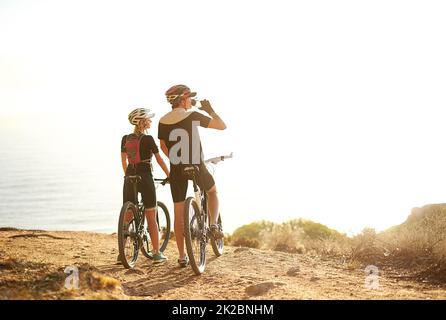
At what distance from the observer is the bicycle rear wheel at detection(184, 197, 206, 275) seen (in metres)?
7.94

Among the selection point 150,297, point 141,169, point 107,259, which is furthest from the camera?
point 107,259

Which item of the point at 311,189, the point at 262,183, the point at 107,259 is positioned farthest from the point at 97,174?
the point at 107,259

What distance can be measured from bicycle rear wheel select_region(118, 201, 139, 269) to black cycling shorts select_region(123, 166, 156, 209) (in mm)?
241

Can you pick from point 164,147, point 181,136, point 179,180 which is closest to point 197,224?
point 179,180

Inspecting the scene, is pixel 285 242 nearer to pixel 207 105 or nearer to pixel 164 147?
pixel 164 147

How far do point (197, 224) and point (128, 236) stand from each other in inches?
48.2

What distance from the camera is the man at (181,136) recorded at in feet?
26.3

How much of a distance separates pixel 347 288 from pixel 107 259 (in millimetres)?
4776

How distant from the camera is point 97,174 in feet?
575

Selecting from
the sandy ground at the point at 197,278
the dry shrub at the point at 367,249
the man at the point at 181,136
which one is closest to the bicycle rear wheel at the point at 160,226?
the sandy ground at the point at 197,278

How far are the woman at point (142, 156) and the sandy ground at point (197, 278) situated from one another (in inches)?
47.3
